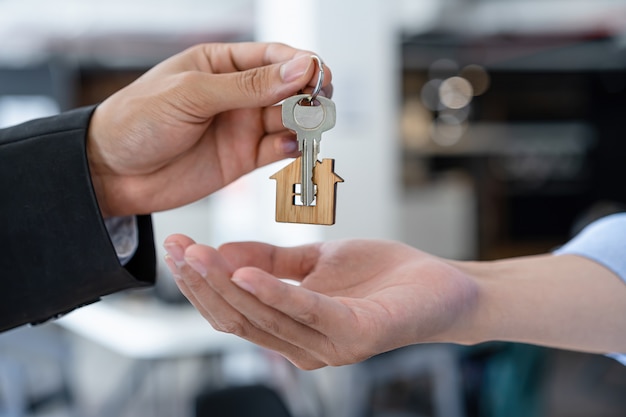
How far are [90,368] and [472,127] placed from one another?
630cm

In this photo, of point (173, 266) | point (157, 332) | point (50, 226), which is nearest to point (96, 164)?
point (50, 226)

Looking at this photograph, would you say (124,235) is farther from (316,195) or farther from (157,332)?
(157,332)

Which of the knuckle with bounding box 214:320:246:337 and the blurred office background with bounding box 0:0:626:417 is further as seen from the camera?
the blurred office background with bounding box 0:0:626:417

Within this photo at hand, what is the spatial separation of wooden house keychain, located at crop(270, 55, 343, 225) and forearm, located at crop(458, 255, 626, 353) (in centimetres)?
29

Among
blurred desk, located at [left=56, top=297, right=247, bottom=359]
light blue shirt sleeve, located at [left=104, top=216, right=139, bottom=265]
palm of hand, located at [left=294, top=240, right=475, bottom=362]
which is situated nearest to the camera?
palm of hand, located at [left=294, top=240, right=475, bottom=362]

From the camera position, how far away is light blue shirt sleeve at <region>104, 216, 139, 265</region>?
1.33m

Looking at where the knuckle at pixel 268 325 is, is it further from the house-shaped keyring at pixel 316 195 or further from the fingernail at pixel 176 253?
the house-shaped keyring at pixel 316 195

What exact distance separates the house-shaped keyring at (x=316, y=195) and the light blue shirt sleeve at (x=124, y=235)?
13.0 inches

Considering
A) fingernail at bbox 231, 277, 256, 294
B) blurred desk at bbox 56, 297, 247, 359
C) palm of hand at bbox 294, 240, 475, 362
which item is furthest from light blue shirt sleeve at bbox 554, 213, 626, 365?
blurred desk at bbox 56, 297, 247, 359

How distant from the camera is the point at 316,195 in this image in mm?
1122

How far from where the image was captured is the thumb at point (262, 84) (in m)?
1.10

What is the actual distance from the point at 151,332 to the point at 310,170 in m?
2.95

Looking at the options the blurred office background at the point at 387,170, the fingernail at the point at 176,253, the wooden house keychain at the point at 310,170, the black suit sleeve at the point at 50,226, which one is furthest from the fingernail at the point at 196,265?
the blurred office background at the point at 387,170

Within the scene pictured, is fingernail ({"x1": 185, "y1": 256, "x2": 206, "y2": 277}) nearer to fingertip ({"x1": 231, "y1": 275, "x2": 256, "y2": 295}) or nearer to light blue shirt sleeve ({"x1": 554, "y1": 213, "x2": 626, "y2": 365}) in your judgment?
fingertip ({"x1": 231, "y1": 275, "x2": 256, "y2": 295})
